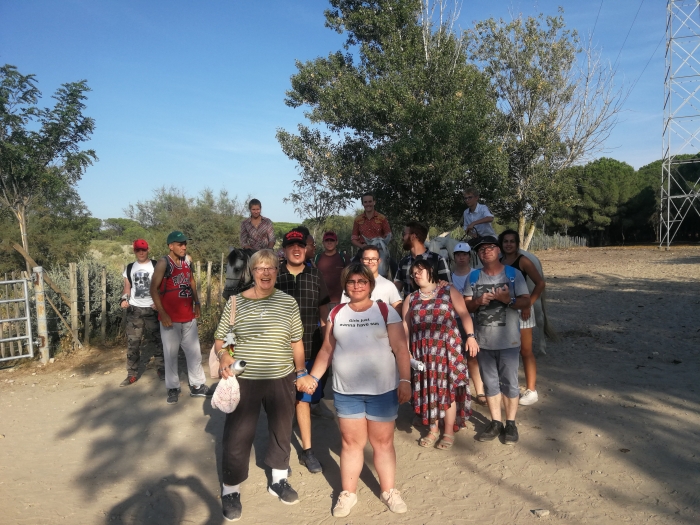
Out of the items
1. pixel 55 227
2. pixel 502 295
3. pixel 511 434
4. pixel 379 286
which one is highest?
pixel 55 227

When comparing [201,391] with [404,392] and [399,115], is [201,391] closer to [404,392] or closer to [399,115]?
[404,392]

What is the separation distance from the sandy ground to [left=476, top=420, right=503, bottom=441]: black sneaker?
0.06m

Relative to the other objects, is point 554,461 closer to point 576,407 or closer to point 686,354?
point 576,407

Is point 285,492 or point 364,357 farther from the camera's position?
point 285,492

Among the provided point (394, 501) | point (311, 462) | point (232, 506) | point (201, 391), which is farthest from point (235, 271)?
point (394, 501)

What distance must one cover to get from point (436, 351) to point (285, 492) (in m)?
1.58

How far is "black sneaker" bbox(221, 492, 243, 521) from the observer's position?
10.6ft

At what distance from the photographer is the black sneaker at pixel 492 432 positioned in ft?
14.1

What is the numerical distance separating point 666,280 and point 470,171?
6.36 metres

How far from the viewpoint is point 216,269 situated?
814 inches

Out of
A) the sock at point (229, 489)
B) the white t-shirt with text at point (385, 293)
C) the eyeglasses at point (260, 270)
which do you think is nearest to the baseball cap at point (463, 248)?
the white t-shirt with text at point (385, 293)

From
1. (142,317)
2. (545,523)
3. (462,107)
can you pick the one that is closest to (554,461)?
(545,523)

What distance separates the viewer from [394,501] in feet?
10.7

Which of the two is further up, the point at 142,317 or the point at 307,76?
the point at 307,76
